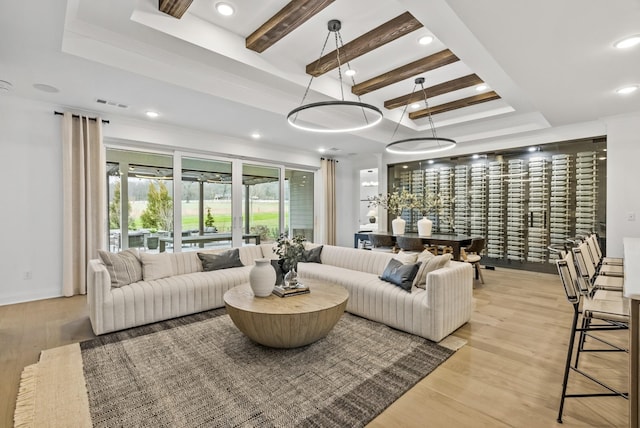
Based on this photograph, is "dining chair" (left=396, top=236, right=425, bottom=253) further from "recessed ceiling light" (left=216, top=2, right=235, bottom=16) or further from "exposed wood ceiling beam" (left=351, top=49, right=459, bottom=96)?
"recessed ceiling light" (left=216, top=2, right=235, bottom=16)

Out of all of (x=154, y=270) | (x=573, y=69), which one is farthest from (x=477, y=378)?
(x=154, y=270)

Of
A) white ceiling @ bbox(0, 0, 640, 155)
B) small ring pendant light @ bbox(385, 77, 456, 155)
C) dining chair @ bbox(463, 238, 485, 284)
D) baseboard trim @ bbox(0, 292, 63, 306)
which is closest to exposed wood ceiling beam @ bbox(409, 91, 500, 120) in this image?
small ring pendant light @ bbox(385, 77, 456, 155)

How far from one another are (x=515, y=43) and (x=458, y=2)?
2.89 ft

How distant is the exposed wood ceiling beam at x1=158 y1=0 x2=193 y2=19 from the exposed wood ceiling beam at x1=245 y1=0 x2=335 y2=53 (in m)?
0.72

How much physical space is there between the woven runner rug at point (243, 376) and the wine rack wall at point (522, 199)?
4.37 metres

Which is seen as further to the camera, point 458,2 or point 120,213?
point 120,213

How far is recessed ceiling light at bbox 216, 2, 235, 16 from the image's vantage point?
286 cm

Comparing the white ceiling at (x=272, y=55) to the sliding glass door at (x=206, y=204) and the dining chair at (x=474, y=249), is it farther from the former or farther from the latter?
the dining chair at (x=474, y=249)

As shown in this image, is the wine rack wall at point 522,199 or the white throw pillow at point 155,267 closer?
the white throw pillow at point 155,267

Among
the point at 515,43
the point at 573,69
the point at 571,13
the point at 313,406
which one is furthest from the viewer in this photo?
the point at 573,69

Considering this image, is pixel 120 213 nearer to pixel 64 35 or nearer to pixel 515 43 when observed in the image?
pixel 64 35

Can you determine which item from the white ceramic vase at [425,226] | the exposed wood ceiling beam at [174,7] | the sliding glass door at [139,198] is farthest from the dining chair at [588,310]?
the sliding glass door at [139,198]

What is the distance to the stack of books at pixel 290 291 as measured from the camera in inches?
115

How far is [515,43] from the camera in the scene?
8.79 feet
